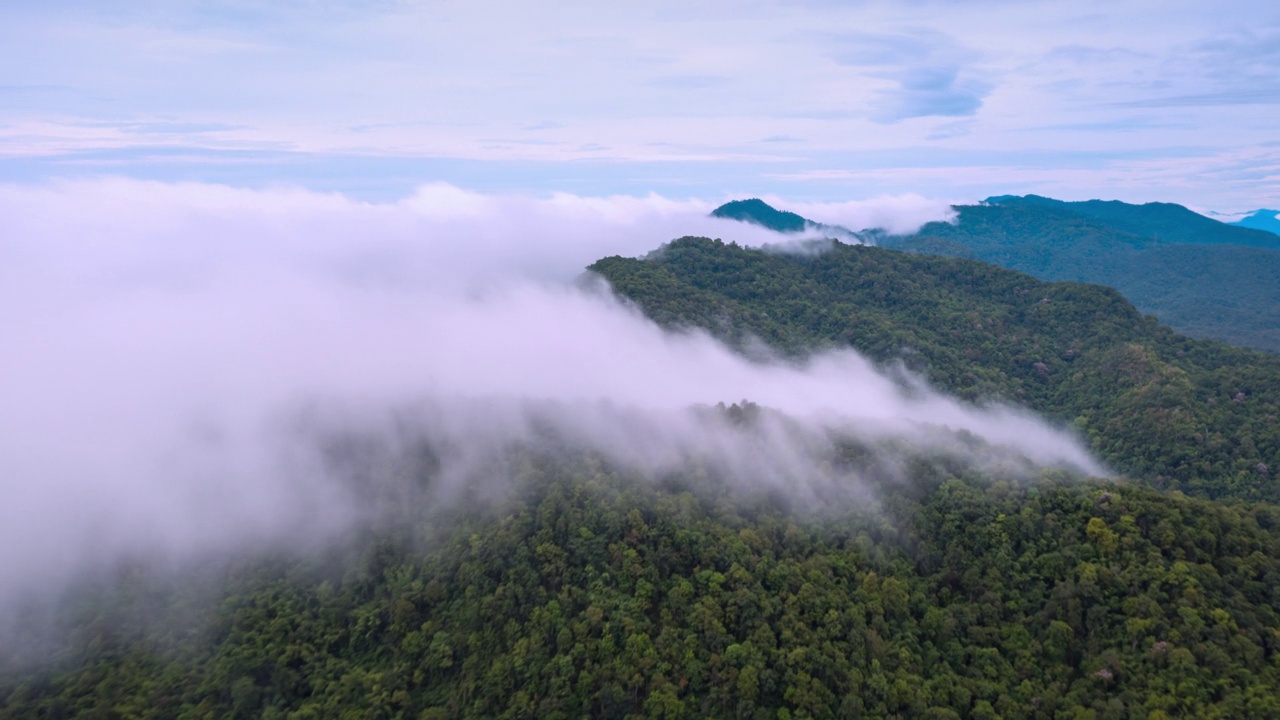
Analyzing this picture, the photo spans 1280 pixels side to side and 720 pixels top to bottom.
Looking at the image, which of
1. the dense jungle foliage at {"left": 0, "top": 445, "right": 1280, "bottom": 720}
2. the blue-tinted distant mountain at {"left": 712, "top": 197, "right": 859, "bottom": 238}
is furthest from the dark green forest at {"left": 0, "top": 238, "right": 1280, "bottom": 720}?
the blue-tinted distant mountain at {"left": 712, "top": 197, "right": 859, "bottom": 238}

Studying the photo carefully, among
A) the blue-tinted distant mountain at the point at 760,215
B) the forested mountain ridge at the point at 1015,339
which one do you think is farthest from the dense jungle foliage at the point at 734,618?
the blue-tinted distant mountain at the point at 760,215

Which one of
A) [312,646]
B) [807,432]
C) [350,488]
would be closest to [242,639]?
[312,646]

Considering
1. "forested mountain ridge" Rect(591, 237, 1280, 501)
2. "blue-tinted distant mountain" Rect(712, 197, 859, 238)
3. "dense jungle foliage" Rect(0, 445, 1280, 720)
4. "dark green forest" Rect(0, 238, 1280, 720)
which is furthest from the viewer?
"blue-tinted distant mountain" Rect(712, 197, 859, 238)

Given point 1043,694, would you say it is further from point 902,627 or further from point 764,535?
point 764,535

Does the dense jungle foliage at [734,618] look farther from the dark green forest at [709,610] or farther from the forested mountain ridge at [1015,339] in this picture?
the forested mountain ridge at [1015,339]

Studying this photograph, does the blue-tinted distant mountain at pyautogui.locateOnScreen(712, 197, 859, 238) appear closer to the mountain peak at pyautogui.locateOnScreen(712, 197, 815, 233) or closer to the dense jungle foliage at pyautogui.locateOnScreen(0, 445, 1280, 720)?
the mountain peak at pyautogui.locateOnScreen(712, 197, 815, 233)
